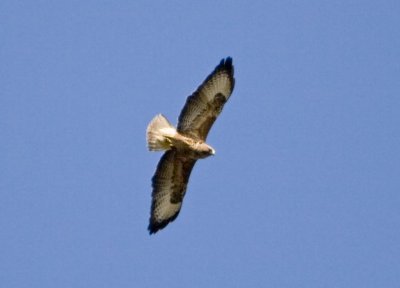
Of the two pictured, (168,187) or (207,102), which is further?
(168,187)

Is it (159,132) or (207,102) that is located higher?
(207,102)

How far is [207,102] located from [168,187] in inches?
56.3

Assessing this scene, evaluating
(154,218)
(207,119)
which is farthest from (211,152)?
(154,218)

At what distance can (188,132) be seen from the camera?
494 inches

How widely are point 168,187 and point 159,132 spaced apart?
0.94m

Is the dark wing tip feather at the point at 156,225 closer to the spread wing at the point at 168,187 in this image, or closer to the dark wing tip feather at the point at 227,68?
the spread wing at the point at 168,187

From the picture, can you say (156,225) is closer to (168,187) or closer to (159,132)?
(168,187)

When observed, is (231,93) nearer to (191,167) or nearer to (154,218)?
(191,167)

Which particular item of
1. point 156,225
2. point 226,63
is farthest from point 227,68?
point 156,225

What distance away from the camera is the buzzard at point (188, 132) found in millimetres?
12438

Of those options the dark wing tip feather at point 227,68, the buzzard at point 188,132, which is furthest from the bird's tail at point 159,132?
the dark wing tip feather at point 227,68

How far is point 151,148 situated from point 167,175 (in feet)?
1.73

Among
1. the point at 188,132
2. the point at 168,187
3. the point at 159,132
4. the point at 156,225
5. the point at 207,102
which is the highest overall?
the point at 207,102

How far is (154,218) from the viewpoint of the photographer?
12953 millimetres
